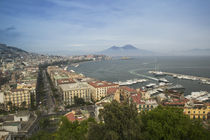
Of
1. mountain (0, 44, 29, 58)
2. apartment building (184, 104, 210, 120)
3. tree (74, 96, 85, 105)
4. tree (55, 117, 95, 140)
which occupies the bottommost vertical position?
tree (74, 96, 85, 105)

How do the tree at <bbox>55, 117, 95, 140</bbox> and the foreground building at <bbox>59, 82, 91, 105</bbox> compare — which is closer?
the tree at <bbox>55, 117, 95, 140</bbox>

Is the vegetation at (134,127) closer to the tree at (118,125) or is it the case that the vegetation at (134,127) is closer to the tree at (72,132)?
the tree at (118,125)

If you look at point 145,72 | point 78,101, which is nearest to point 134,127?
point 78,101

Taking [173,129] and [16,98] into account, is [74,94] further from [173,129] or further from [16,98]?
[173,129]

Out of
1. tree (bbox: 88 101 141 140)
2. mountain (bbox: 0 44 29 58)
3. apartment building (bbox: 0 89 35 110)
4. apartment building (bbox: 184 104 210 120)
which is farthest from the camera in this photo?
mountain (bbox: 0 44 29 58)

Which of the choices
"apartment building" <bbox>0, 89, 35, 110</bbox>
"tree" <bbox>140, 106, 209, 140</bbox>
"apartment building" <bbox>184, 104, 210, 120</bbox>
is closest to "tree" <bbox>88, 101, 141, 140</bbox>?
"tree" <bbox>140, 106, 209, 140</bbox>

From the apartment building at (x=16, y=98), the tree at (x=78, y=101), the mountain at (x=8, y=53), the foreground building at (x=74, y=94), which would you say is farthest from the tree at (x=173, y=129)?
the mountain at (x=8, y=53)

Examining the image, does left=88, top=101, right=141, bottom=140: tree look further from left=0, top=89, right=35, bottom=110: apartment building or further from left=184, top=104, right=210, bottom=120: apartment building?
left=0, top=89, right=35, bottom=110: apartment building

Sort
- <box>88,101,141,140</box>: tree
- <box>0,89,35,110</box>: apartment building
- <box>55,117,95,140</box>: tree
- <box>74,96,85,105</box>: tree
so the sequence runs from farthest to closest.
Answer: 1. <box>74,96,85,105</box>: tree
2. <box>0,89,35,110</box>: apartment building
3. <box>55,117,95,140</box>: tree
4. <box>88,101,141,140</box>: tree
